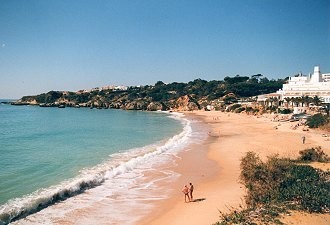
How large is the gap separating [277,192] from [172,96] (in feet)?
366

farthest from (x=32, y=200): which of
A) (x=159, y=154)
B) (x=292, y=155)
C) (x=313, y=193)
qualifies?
(x=292, y=155)

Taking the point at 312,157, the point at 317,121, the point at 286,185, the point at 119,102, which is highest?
the point at 119,102

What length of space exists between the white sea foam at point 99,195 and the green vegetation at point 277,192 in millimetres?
4534

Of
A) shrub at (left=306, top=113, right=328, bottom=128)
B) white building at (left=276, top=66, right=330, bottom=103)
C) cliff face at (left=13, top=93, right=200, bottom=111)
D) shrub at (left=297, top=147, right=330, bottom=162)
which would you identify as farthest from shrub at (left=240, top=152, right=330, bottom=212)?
cliff face at (left=13, top=93, right=200, bottom=111)

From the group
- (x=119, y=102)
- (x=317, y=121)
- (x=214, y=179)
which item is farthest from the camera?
(x=119, y=102)

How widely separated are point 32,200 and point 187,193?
6.91m

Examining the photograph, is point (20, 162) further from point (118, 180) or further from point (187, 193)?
point (187, 193)

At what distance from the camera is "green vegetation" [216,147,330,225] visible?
32.1ft

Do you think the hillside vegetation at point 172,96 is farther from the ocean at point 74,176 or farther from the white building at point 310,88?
the ocean at point 74,176

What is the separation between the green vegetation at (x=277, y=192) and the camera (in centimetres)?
978

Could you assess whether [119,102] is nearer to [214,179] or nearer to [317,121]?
[317,121]

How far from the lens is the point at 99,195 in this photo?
16.4 meters

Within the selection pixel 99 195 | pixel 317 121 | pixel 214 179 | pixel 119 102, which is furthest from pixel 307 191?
pixel 119 102

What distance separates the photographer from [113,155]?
27.2 m
